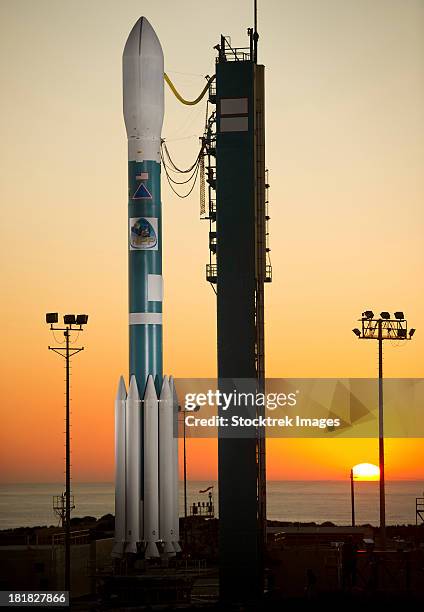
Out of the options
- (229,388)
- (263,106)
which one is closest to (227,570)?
(229,388)

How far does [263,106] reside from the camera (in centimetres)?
2930

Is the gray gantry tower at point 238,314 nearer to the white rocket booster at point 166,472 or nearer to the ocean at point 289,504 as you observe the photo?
the white rocket booster at point 166,472

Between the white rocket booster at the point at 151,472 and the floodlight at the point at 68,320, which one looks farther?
the floodlight at the point at 68,320

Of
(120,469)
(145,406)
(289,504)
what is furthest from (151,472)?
(289,504)

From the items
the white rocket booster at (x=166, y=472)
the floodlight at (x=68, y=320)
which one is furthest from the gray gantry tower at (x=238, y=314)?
the floodlight at (x=68, y=320)

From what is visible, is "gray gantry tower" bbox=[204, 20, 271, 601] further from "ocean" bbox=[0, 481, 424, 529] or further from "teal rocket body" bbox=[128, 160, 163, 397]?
"ocean" bbox=[0, 481, 424, 529]

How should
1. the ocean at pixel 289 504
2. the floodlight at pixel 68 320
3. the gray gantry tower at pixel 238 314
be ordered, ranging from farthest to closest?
the ocean at pixel 289 504, the floodlight at pixel 68 320, the gray gantry tower at pixel 238 314

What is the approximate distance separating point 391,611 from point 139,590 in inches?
313

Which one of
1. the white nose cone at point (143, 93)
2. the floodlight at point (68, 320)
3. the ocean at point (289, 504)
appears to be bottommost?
the ocean at point (289, 504)

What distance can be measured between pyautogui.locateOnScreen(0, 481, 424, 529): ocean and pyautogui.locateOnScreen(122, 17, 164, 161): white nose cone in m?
86.4

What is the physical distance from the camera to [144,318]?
27.8m

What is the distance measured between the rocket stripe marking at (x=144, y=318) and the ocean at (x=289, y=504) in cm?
8559

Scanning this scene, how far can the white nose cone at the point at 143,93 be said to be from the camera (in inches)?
Result: 1120

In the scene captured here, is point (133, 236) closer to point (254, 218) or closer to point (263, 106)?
point (254, 218)
